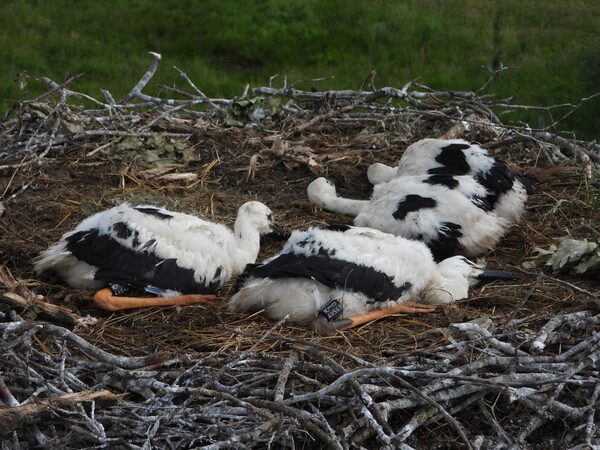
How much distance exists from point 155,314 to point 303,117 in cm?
325

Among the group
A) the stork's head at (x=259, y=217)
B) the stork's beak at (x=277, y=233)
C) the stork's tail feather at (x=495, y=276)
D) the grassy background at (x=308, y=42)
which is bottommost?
the grassy background at (x=308, y=42)

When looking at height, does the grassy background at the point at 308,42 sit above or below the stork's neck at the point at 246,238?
below

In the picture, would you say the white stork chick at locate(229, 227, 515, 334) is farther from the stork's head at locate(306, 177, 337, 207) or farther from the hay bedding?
the stork's head at locate(306, 177, 337, 207)

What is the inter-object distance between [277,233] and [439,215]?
1043 millimetres

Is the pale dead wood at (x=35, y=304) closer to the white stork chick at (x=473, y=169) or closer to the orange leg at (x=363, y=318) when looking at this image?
the orange leg at (x=363, y=318)

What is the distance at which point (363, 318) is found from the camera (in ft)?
17.8

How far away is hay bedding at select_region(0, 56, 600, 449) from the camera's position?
443 cm

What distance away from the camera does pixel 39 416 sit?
4367 millimetres

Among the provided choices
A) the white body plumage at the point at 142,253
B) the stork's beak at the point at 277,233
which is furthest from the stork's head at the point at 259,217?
the white body plumage at the point at 142,253

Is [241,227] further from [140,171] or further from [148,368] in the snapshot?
[148,368]

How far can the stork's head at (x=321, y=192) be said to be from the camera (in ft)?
23.2

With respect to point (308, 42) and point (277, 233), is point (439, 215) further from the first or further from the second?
point (308, 42)

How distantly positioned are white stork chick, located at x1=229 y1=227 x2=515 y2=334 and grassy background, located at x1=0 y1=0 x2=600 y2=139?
7.30 metres

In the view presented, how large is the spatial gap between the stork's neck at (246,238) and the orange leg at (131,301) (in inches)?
21.3
